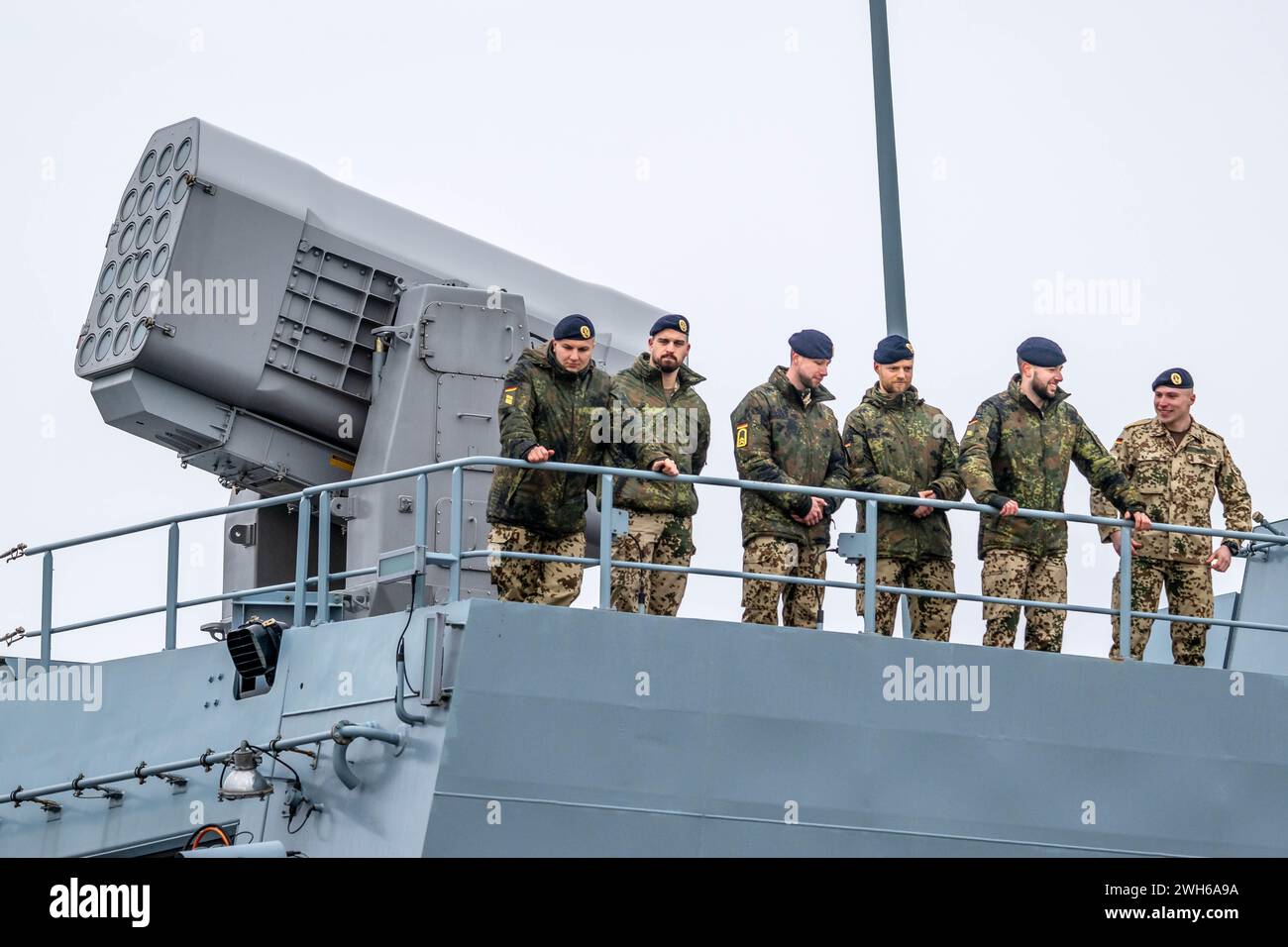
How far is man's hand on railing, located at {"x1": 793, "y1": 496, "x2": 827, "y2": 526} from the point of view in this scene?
10055mm

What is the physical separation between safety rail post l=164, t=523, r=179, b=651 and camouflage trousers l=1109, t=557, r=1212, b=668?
4.86 metres

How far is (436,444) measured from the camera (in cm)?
1180

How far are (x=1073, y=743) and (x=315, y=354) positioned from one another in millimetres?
4911

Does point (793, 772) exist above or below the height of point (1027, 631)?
below

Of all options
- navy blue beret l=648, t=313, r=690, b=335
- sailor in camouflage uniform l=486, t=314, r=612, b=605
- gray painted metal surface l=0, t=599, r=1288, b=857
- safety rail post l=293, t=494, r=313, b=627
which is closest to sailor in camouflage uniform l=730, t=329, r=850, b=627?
navy blue beret l=648, t=313, r=690, b=335

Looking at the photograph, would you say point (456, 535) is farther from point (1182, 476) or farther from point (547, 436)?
point (1182, 476)

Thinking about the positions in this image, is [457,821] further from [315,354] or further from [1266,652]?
[1266,652]

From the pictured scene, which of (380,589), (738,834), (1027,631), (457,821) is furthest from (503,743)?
(1027,631)

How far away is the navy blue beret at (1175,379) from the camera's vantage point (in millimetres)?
11359

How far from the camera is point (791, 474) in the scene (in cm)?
1035

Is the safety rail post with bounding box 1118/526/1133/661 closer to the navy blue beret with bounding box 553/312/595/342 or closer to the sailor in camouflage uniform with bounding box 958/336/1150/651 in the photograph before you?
the sailor in camouflage uniform with bounding box 958/336/1150/651

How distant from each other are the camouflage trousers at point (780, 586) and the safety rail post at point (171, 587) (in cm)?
288

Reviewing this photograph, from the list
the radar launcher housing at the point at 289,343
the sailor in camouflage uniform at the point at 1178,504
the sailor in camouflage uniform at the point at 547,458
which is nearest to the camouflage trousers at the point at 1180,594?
the sailor in camouflage uniform at the point at 1178,504
